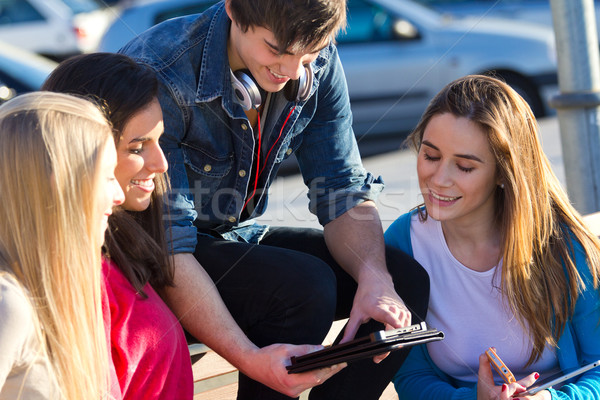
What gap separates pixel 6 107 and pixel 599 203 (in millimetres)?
2651

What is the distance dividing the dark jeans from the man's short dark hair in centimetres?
57

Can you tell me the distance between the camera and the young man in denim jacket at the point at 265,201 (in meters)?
2.09

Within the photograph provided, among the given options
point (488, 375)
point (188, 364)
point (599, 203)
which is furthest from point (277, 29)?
point (599, 203)

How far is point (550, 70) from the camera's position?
7383 mm

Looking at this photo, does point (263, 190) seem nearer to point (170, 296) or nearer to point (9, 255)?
point (170, 296)

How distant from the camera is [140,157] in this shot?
78.3 inches

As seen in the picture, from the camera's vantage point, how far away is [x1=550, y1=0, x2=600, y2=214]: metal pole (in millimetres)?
3334

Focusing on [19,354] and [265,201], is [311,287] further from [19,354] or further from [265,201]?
[19,354]

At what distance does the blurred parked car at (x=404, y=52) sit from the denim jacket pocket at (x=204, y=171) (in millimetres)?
4891

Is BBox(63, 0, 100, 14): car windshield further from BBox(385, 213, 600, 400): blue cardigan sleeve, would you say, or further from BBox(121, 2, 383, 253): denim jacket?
BBox(385, 213, 600, 400): blue cardigan sleeve

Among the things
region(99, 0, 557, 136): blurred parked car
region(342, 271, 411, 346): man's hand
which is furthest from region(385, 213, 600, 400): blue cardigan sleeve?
region(99, 0, 557, 136): blurred parked car

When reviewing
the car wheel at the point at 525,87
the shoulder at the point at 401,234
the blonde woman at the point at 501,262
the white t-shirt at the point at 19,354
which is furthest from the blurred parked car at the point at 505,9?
the white t-shirt at the point at 19,354

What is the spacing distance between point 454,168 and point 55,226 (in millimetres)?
1223

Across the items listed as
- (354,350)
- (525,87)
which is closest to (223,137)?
(354,350)
